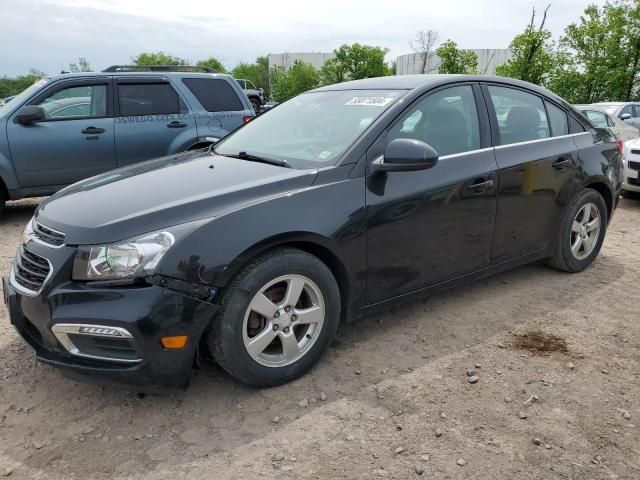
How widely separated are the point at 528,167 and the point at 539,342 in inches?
50.2

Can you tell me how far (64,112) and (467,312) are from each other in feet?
17.9

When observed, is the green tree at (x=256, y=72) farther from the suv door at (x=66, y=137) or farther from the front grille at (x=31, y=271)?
the front grille at (x=31, y=271)

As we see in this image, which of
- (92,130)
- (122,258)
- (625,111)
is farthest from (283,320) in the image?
(625,111)

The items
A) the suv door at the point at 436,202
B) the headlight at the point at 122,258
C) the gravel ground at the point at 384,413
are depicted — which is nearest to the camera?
the gravel ground at the point at 384,413

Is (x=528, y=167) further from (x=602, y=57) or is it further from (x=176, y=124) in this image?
(x=602, y=57)

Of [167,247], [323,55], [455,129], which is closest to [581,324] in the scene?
[455,129]

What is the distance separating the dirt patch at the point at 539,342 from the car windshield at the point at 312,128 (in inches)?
65.0

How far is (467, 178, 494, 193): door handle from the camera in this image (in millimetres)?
3573

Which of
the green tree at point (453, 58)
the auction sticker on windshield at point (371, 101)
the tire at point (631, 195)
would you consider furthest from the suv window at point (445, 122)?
the green tree at point (453, 58)

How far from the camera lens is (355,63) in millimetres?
52781

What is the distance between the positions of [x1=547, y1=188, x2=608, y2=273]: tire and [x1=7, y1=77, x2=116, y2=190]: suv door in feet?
17.3

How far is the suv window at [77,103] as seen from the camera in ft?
21.8

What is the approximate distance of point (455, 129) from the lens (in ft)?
12.0

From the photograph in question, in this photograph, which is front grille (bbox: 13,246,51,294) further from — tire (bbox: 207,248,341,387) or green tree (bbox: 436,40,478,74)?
green tree (bbox: 436,40,478,74)
